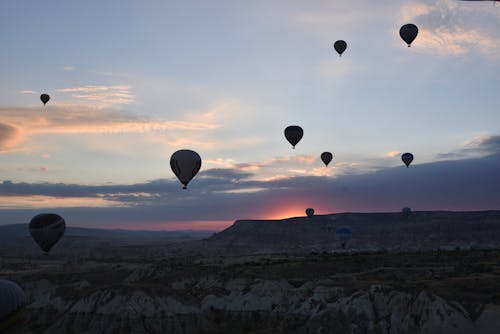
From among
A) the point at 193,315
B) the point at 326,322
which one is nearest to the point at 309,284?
the point at 326,322

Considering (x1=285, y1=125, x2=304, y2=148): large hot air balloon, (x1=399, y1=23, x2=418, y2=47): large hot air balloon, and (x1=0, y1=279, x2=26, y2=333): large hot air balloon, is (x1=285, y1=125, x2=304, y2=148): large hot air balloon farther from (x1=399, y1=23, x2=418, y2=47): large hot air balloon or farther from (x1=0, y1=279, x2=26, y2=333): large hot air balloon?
(x1=0, y1=279, x2=26, y2=333): large hot air balloon

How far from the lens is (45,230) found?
8794 centimetres

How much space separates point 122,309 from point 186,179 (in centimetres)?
2035

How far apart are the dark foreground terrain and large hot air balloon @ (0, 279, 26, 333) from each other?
19.8 metres

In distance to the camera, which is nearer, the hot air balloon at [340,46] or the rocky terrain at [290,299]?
the rocky terrain at [290,299]

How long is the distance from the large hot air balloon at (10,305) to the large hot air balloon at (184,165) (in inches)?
1212

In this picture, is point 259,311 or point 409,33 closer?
point 259,311

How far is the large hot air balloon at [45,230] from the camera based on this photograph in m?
87.6

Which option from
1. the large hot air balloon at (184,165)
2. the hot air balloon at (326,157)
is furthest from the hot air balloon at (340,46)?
the large hot air balloon at (184,165)

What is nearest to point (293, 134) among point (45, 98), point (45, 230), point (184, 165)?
point (184, 165)

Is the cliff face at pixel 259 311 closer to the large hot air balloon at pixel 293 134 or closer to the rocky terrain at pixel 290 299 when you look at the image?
the rocky terrain at pixel 290 299

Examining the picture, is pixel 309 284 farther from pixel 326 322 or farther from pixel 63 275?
pixel 63 275

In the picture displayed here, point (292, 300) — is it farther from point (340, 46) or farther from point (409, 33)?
point (340, 46)

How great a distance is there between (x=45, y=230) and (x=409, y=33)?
66791mm
